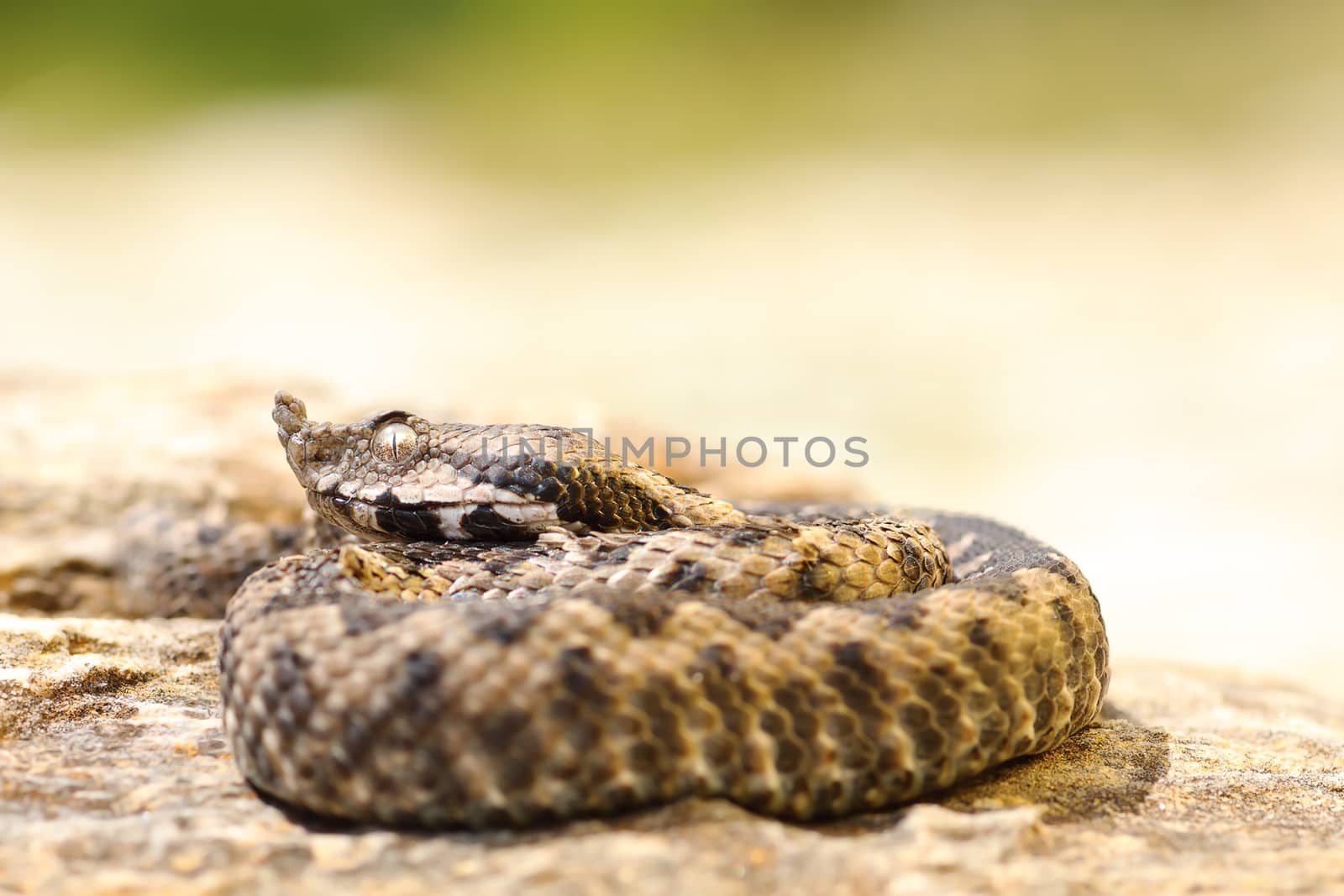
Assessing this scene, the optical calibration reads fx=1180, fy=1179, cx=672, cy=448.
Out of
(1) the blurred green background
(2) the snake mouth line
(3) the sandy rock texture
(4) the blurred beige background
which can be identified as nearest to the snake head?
(2) the snake mouth line

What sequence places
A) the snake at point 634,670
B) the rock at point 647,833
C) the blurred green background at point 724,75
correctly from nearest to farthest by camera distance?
1. the rock at point 647,833
2. the snake at point 634,670
3. the blurred green background at point 724,75

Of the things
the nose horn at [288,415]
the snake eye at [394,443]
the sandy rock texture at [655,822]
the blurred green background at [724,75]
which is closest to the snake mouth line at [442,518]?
the snake eye at [394,443]

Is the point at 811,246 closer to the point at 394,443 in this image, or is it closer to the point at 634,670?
the point at 394,443

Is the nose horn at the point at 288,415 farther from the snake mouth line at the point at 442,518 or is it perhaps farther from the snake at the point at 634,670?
the snake at the point at 634,670

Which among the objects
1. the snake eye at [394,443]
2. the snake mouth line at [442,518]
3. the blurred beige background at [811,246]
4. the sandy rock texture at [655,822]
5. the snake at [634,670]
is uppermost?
the blurred beige background at [811,246]

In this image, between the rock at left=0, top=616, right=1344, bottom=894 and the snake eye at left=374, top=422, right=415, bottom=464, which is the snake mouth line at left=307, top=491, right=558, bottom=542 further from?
the rock at left=0, top=616, right=1344, bottom=894

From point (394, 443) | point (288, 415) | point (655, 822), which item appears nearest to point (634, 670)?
point (655, 822)
